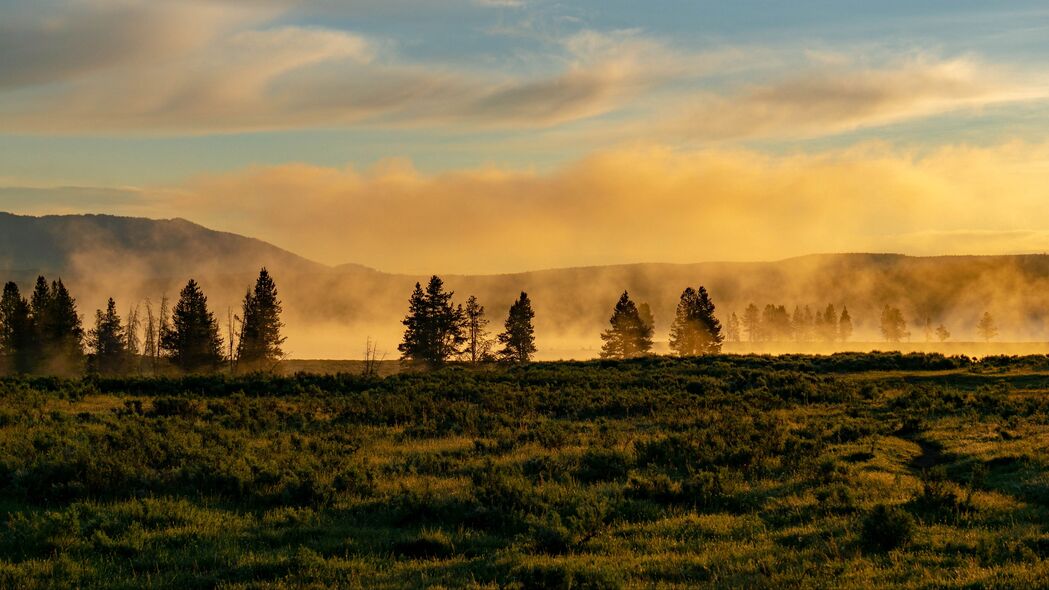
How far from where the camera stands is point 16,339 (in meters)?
81.2

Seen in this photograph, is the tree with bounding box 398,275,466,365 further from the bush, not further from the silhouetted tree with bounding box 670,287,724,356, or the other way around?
the bush

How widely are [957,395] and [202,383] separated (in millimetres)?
37360

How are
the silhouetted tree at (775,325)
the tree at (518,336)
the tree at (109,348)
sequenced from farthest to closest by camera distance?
the silhouetted tree at (775,325), the tree at (518,336), the tree at (109,348)

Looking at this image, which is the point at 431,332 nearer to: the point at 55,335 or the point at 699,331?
the point at 699,331

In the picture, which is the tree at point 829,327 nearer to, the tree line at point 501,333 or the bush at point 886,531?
the tree line at point 501,333

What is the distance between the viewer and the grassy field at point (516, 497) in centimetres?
1078

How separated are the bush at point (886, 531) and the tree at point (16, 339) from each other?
290 feet

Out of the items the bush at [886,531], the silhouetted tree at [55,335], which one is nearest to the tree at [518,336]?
the silhouetted tree at [55,335]

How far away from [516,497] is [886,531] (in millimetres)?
6236

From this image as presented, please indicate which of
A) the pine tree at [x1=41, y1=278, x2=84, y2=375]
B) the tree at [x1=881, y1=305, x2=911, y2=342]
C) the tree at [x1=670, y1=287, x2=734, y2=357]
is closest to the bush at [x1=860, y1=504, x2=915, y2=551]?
the pine tree at [x1=41, y1=278, x2=84, y2=375]

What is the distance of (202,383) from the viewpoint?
42.0m

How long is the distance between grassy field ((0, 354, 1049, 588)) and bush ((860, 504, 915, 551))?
38 mm

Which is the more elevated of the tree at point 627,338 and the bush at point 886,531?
the tree at point 627,338

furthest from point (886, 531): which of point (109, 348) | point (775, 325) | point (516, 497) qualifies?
point (775, 325)
